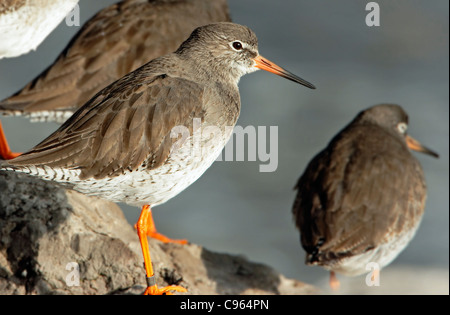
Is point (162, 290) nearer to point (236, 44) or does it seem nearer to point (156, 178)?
point (156, 178)

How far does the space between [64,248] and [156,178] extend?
107 centimetres

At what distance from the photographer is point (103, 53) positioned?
8.80 m

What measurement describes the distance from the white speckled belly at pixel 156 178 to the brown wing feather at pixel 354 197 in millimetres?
2463

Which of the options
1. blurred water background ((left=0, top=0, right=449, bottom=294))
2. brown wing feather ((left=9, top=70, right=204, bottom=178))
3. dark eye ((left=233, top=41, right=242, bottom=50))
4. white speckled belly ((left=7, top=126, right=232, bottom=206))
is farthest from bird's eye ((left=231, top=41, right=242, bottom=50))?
blurred water background ((left=0, top=0, right=449, bottom=294))

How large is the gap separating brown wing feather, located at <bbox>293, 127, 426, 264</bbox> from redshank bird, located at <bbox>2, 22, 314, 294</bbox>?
7.49ft

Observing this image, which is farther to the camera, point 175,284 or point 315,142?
point 315,142

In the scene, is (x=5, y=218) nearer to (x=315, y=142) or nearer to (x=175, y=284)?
(x=175, y=284)

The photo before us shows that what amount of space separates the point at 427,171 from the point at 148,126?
9.62 metres

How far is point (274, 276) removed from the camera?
315 inches

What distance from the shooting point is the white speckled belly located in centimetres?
572

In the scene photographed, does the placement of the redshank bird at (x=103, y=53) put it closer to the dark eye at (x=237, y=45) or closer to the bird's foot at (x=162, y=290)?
the dark eye at (x=237, y=45)

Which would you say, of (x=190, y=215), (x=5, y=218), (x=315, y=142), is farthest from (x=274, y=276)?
(x=315, y=142)

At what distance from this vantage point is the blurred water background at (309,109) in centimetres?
1260

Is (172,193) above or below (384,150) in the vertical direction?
below
